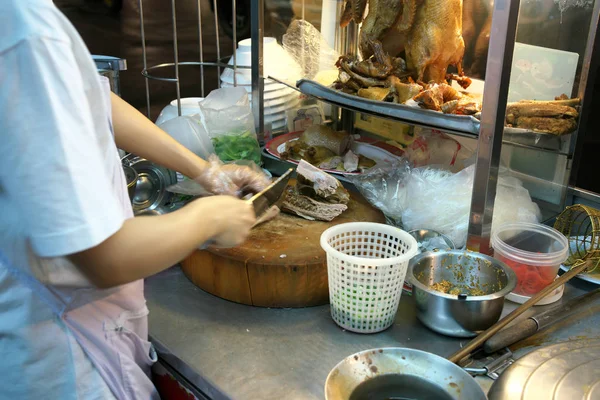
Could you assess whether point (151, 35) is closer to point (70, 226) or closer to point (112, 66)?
point (112, 66)

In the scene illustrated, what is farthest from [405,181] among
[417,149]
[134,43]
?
[134,43]

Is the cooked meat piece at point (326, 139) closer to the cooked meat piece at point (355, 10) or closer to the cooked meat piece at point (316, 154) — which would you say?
the cooked meat piece at point (316, 154)

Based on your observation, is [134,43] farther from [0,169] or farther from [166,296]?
[0,169]

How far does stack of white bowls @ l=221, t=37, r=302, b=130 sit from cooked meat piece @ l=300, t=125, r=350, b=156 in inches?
8.3

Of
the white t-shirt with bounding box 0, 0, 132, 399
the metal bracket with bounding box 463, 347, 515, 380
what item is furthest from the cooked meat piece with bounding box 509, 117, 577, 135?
the white t-shirt with bounding box 0, 0, 132, 399

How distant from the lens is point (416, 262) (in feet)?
3.66

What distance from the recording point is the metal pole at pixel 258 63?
65.2 inches

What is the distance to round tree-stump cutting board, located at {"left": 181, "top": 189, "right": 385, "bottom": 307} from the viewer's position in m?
1.12

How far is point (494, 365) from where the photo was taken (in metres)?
0.97

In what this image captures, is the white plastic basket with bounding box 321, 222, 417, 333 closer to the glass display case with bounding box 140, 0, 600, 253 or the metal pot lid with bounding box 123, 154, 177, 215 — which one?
the glass display case with bounding box 140, 0, 600, 253

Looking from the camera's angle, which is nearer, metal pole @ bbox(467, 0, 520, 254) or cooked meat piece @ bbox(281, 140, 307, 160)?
metal pole @ bbox(467, 0, 520, 254)

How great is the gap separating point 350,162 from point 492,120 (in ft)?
1.97

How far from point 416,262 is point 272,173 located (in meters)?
0.72

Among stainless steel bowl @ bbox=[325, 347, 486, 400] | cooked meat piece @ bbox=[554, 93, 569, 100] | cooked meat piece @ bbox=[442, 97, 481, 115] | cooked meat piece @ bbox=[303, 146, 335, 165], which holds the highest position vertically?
cooked meat piece @ bbox=[554, 93, 569, 100]
